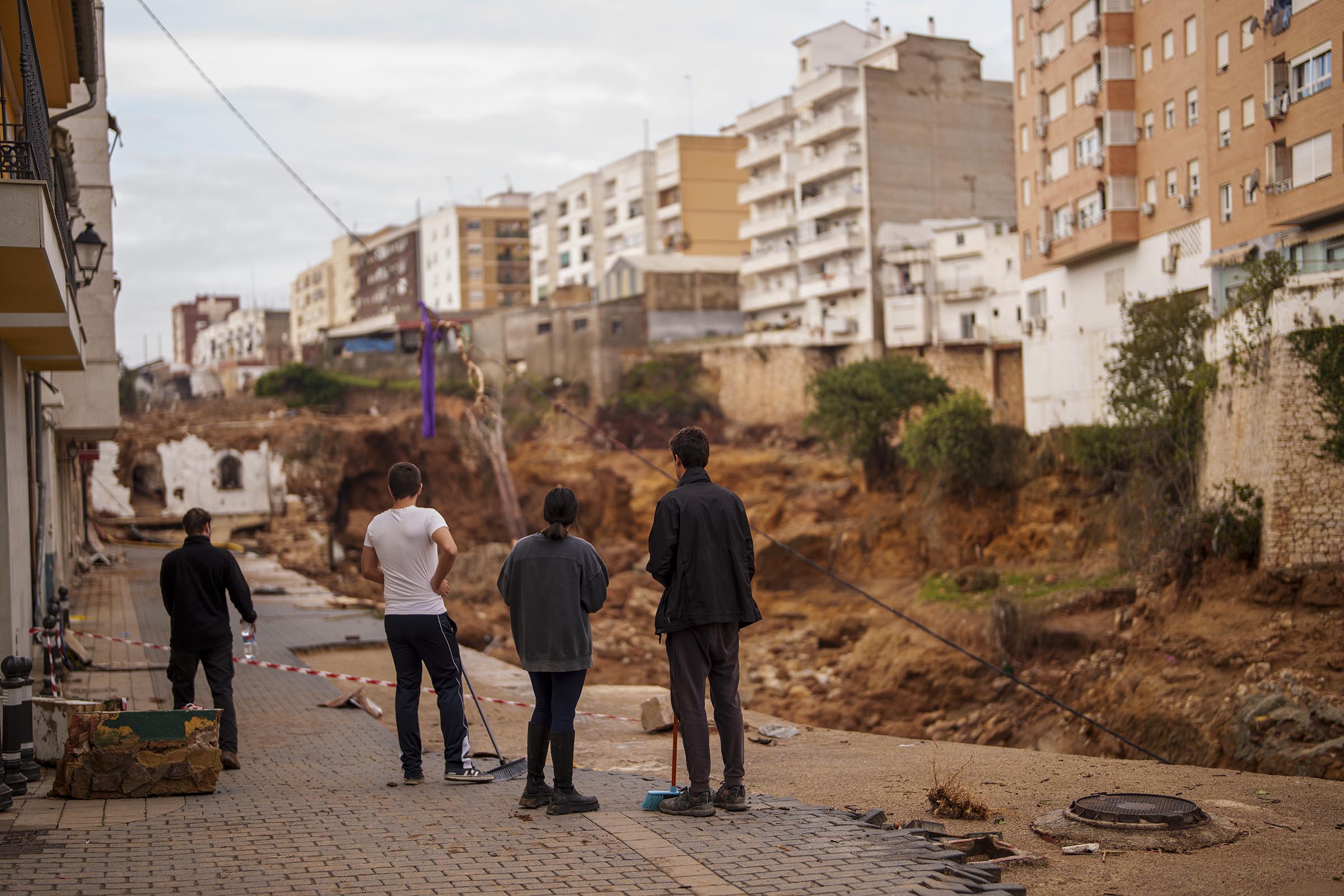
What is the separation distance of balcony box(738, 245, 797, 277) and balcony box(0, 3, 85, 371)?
147 feet

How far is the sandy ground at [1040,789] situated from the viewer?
5789 mm

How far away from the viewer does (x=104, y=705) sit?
7.73 m

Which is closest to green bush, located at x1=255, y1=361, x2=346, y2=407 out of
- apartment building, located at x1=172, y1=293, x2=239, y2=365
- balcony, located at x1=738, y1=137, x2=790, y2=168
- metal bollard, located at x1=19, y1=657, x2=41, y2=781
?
balcony, located at x1=738, y1=137, x2=790, y2=168

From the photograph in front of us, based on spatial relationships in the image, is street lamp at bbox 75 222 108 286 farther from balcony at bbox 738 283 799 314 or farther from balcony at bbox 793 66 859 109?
balcony at bbox 738 283 799 314

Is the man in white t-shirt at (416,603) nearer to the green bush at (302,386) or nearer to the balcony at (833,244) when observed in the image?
the balcony at (833,244)

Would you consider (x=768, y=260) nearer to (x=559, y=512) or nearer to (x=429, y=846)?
(x=559, y=512)

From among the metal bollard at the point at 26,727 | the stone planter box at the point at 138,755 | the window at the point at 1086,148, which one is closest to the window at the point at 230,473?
the window at the point at 1086,148

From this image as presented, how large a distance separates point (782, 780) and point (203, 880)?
431 centimetres

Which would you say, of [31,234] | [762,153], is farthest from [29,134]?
[762,153]

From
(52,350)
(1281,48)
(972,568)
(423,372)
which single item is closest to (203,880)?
(52,350)

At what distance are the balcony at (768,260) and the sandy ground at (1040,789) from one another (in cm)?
4313

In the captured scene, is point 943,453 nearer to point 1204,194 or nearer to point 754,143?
point 1204,194

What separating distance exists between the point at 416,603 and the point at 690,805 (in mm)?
2090

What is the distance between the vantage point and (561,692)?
6.61 m
